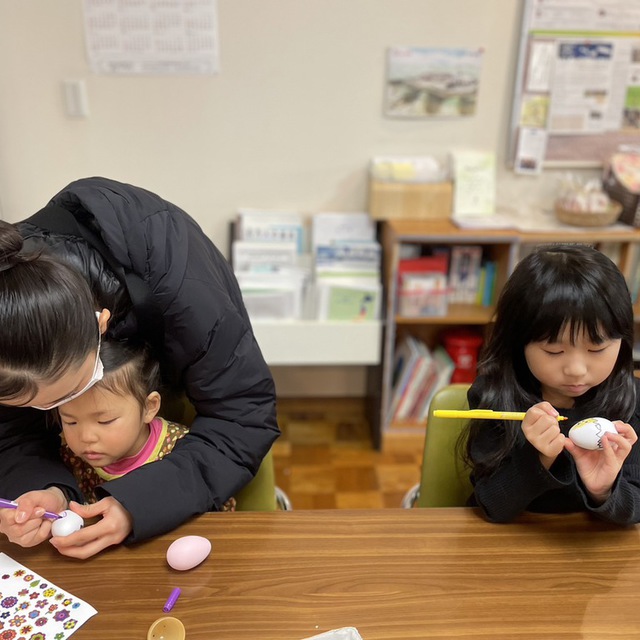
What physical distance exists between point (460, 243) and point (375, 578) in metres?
1.76

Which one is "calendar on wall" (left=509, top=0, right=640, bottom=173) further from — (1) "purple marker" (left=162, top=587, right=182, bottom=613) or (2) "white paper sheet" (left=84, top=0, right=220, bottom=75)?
(1) "purple marker" (left=162, top=587, right=182, bottom=613)

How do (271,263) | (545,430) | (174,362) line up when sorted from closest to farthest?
(545,430) < (174,362) < (271,263)

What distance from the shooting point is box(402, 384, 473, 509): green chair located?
1.15 metres

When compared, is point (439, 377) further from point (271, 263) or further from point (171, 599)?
point (171, 599)

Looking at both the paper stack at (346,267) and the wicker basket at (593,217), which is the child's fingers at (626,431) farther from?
the wicker basket at (593,217)

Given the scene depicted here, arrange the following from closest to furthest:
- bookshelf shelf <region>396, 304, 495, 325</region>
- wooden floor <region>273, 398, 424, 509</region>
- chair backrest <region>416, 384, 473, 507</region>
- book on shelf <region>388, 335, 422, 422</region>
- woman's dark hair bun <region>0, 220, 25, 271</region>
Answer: woman's dark hair bun <region>0, 220, 25, 271</region>
chair backrest <region>416, 384, 473, 507</region>
wooden floor <region>273, 398, 424, 509</region>
bookshelf shelf <region>396, 304, 495, 325</region>
book on shelf <region>388, 335, 422, 422</region>

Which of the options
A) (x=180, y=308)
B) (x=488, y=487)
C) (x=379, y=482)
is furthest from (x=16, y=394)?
(x=379, y=482)

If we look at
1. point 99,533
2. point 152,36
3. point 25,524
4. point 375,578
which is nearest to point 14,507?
point 25,524

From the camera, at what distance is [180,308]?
3.14 ft

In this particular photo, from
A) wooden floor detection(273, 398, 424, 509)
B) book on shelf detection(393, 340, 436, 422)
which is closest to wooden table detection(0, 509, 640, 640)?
wooden floor detection(273, 398, 424, 509)

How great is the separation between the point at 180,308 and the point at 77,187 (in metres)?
0.25

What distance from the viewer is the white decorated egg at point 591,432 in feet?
2.80

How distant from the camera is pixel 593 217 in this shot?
2250 millimetres

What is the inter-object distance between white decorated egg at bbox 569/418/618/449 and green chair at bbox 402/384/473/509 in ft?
0.93
